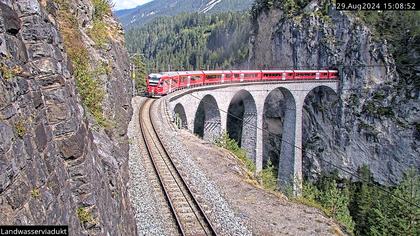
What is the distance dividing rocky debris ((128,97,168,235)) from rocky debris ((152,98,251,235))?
1737mm

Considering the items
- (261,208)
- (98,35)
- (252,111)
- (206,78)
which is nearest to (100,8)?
(98,35)

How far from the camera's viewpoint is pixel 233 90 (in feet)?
126

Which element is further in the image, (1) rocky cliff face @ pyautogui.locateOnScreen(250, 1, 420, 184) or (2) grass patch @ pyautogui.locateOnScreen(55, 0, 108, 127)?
(1) rocky cliff face @ pyautogui.locateOnScreen(250, 1, 420, 184)

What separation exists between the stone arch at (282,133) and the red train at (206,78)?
8.31 ft

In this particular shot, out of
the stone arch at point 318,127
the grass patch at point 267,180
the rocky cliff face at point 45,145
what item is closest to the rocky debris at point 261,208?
the grass patch at point 267,180

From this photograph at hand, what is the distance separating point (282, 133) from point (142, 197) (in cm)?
4213

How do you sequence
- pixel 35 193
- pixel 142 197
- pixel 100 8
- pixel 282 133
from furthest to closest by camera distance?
pixel 282 133 < pixel 100 8 < pixel 142 197 < pixel 35 193

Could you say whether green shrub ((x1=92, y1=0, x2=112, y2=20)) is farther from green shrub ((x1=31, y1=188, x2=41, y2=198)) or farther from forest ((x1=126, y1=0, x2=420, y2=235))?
green shrub ((x1=31, y1=188, x2=41, y2=198))

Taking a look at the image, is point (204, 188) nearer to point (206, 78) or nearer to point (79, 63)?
point (79, 63)

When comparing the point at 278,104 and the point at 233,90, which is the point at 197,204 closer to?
the point at 233,90

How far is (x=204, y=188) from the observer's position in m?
15.8

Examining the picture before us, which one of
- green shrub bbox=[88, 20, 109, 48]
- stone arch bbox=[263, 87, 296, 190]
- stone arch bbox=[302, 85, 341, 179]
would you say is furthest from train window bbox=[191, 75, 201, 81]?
stone arch bbox=[302, 85, 341, 179]

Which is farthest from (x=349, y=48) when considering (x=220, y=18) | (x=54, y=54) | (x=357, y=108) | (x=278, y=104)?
(x=220, y=18)

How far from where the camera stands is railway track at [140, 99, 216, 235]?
487 inches
